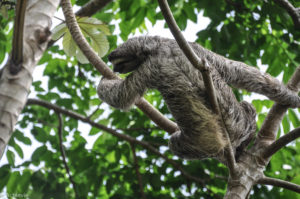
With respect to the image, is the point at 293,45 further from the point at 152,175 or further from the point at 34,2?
the point at 34,2

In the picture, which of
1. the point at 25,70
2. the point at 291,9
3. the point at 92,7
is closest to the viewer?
the point at 25,70

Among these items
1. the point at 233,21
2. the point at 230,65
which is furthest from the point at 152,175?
the point at 233,21

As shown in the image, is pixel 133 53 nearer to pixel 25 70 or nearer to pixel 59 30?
pixel 59 30

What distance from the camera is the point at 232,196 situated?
350cm

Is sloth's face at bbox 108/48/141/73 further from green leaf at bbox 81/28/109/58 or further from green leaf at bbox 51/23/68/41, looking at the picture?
green leaf at bbox 51/23/68/41

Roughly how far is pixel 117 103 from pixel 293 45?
2750mm

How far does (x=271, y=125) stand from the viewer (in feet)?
12.8

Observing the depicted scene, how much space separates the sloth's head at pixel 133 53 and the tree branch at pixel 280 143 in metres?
1.69

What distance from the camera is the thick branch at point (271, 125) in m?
3.86

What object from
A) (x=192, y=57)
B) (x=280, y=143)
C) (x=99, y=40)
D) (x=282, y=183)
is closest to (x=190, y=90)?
(x=192, y=57)

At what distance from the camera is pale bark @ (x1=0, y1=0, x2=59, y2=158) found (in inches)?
68.7

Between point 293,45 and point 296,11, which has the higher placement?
point 296,11

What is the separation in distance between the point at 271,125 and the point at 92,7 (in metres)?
3.25

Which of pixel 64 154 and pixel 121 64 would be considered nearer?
pixel 121 64
